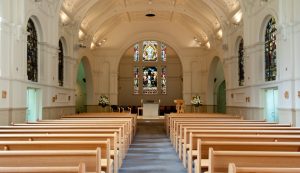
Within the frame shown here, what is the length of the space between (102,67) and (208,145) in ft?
76.7

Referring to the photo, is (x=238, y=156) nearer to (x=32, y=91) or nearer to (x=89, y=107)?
(x=32, y=91)

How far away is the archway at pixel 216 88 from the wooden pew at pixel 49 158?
21716 millimetres

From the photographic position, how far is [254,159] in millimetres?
3969

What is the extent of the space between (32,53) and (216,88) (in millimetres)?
16729

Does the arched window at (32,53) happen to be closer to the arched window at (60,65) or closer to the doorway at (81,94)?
the arched window at (60,65)

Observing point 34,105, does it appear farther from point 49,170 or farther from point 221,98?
point 221,98

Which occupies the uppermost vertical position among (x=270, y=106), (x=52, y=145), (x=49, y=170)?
(x=270, y=106)

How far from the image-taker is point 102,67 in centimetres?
2800

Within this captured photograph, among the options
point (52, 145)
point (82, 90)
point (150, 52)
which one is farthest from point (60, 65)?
point (150, 52)

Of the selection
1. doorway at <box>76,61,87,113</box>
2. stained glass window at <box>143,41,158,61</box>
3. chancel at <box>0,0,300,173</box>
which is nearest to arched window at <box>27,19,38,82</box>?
chancel at <box>0,0,300,173</box>

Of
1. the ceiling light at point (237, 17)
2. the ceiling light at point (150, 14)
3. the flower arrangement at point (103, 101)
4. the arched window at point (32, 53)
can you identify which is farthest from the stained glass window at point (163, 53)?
the arched window at point (32, 53)

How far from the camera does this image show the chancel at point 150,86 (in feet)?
16.3

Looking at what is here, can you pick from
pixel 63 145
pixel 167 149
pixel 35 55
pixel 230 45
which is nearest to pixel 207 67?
pixel 230 45

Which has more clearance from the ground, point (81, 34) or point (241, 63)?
point (81, 34)
